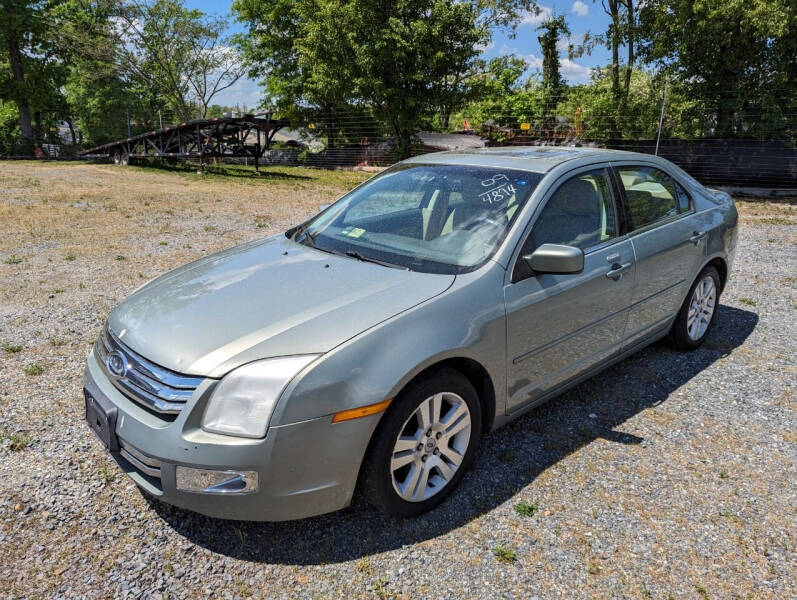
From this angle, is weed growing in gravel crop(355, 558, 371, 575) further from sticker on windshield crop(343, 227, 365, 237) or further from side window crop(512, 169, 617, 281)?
sticker on windshield crop(343, 227, 365, 237)

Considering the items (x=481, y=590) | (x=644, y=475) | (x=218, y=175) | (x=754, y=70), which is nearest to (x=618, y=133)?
(x=754, y=70)

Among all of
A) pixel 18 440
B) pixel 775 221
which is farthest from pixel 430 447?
pixel 775 221

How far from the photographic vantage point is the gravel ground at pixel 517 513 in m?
2.34

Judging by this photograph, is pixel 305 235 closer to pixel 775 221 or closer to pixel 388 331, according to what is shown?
pixel 388 331

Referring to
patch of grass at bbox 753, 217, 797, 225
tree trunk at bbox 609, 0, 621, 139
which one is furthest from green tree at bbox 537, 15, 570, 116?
patch of grass at bbox 753, 217, 797, 225

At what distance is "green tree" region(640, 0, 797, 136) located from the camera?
1435cm

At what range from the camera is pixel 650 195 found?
13.1 feet

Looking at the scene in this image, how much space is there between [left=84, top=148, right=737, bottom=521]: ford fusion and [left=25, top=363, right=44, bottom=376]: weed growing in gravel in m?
1.55

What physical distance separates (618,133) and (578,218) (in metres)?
14.9

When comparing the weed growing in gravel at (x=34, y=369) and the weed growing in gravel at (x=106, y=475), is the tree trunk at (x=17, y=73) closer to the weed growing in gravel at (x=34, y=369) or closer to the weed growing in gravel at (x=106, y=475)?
the weed growing in gravel at (x=34, y=369)

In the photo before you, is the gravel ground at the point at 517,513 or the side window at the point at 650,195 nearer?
the gravel ground at the point at 517,513

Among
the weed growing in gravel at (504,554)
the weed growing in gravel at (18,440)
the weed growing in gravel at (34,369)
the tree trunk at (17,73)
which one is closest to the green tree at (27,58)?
the tree trunk at (17,73)

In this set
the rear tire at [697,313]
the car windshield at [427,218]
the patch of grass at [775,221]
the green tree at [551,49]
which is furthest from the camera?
the green tree at [551,49]

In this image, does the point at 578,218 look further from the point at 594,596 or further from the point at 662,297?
the point at 594,596
